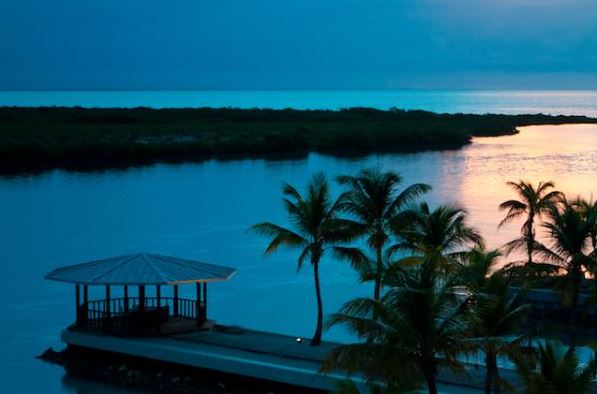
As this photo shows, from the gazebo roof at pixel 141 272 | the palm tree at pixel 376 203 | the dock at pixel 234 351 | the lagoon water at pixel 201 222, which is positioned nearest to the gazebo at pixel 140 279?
the gazebo roof at pixel 141 272

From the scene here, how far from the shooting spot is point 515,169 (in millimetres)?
71125

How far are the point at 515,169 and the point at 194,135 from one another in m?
31.5

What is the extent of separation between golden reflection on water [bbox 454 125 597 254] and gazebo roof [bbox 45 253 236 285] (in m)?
18.5

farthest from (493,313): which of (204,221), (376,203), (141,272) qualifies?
(204,221)

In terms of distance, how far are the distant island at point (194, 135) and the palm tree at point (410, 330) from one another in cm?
5872

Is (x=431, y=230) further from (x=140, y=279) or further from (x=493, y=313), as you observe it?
(x=493, y=313)

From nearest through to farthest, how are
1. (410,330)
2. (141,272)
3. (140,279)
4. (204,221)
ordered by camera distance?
(410,330) < (140,279) < (141,272) < (204,221)

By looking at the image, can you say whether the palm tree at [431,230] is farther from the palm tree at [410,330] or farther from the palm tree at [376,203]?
the palm tree at [410,330]

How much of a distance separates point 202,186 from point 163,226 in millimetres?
15148

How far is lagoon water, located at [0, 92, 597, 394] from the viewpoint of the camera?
29.3m

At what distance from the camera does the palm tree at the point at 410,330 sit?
1375 cm

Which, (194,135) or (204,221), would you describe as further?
(194,135)

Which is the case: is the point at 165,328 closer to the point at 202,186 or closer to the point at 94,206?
the point at 94,206

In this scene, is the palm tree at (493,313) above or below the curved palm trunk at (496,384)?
above
